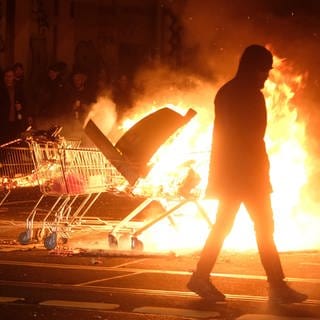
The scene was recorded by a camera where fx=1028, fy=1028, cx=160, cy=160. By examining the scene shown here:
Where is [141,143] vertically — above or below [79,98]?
below

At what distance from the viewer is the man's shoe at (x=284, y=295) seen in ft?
25.4

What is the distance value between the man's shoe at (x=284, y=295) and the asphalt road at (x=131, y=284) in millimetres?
64

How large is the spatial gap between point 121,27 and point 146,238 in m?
12.0

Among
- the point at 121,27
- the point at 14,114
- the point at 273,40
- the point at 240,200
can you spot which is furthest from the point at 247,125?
the point at 121,27

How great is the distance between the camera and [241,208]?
11242mm

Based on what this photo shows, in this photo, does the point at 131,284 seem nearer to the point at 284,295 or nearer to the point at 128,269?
the point at 128,269

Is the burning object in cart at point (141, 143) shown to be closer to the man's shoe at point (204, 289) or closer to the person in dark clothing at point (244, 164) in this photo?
the person in dark clothing at point (244, 164)

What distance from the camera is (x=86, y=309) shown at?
296 inches

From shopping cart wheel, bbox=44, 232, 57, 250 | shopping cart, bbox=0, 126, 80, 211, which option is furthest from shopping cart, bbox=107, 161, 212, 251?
shopping cart, bbox=0, 126, 80, 211

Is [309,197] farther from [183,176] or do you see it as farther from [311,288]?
[311,288]

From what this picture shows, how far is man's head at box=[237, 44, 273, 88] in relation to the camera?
26.6 feet

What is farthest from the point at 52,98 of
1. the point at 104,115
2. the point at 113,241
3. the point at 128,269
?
the point at 128,269

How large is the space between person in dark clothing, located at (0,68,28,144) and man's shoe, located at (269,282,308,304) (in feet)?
29.3

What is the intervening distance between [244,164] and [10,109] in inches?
354
